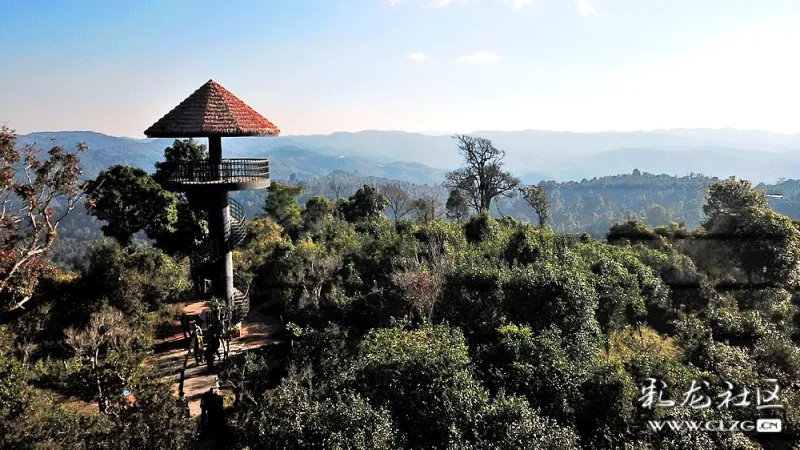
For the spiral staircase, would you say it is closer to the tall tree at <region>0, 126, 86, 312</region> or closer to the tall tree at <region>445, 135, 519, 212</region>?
the tall tree at <region>0, 126, 86, 312</region>

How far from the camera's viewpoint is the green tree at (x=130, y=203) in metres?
18.2

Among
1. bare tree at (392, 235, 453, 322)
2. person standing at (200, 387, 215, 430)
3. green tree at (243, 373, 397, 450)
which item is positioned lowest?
person standing at (200, 387, 215, 430)

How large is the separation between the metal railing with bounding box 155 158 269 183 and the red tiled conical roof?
90 centimetres

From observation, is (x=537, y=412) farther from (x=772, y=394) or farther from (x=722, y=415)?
(x=772, y=394)

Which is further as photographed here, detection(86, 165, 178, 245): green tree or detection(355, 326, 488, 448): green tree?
detection(86, 165, 178, 245): green tree

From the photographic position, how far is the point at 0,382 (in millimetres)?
7215

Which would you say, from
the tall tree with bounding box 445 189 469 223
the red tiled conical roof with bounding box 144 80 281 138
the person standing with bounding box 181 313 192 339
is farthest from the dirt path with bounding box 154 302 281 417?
the tall tree with bounding box 445 189 469 223

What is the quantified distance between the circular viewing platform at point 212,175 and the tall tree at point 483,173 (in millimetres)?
22168

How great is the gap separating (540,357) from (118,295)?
37.6 ft

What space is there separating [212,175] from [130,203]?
6.81 meters

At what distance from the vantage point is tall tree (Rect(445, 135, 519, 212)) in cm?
3447

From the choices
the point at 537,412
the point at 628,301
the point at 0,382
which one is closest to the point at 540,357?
the point at 537,412

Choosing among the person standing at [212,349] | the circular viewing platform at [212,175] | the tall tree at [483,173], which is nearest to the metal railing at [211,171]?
the circular viewing platform at [212,175]

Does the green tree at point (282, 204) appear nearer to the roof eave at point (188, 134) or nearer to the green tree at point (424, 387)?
the roof eave at point (188, 134)
